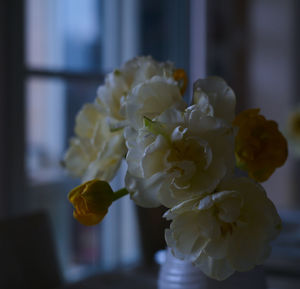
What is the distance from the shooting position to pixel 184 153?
0.53 meters

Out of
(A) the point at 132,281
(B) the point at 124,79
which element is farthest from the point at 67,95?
(B) the point at 124,79

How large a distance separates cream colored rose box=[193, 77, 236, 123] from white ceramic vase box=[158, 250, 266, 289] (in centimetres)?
23

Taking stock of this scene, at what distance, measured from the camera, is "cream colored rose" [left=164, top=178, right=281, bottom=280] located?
513 mm

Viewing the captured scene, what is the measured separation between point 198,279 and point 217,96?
26 centimetres

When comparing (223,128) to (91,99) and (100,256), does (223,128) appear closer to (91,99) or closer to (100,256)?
(91,99)

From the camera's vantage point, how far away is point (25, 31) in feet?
6.96

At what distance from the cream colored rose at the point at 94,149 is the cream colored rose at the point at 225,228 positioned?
0.16 meters

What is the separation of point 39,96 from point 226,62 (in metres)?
1.86

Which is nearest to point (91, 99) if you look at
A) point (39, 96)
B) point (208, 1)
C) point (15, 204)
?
point (39, 96)

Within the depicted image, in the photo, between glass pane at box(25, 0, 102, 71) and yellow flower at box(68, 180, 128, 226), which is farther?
glass pane at box(25, 0, 102, 71)

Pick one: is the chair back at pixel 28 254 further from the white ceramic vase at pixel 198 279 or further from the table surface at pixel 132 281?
the white ceramic vase at pixel 198 279

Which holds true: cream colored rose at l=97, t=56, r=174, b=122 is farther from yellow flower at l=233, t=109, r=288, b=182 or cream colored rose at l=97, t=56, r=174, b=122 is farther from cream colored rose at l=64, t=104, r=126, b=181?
yellow flower at l=233, t=109, r=288, b=182

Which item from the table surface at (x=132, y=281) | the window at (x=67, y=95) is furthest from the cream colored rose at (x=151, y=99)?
the window at (x=67, y=95)

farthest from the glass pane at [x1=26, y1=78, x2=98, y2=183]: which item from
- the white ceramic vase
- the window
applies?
the white ceramic vase
